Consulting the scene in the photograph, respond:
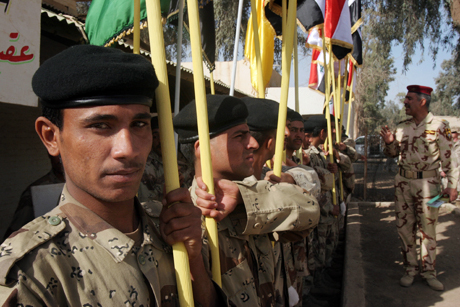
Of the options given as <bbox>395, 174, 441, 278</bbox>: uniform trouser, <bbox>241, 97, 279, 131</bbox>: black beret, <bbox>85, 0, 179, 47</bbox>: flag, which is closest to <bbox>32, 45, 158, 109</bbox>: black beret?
<bbox>241, 97, 279, 131</bbox>: black beret

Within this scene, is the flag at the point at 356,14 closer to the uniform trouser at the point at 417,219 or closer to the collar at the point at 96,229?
the uniform trouser at the point at 417,219

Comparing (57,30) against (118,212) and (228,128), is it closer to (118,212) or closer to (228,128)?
(228,128)

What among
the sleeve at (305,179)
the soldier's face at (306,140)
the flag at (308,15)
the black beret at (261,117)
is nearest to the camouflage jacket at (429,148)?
the soldier's face at (306,140)

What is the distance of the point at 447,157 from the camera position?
4590 mm

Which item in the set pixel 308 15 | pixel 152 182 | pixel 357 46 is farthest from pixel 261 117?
pixel 357 46

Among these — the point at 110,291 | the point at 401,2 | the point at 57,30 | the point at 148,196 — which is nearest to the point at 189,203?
the point at 110,291

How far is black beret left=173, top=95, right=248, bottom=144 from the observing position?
174 centimetres

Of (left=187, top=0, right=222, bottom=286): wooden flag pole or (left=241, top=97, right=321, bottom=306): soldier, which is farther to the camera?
(left=241, top=97, right=321, bottom=306): soldier

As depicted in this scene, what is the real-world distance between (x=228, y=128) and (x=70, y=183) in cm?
87

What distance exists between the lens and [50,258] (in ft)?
3.00

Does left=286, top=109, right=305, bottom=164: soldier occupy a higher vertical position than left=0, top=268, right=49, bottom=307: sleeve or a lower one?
higher

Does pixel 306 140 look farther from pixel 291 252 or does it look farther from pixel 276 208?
pixel 276 208

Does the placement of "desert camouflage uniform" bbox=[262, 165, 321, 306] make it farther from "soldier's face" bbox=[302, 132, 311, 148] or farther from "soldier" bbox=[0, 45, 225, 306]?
Result: "soldier's face" bbox=[302, 132, 311, 148]

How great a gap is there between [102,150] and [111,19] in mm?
2102
